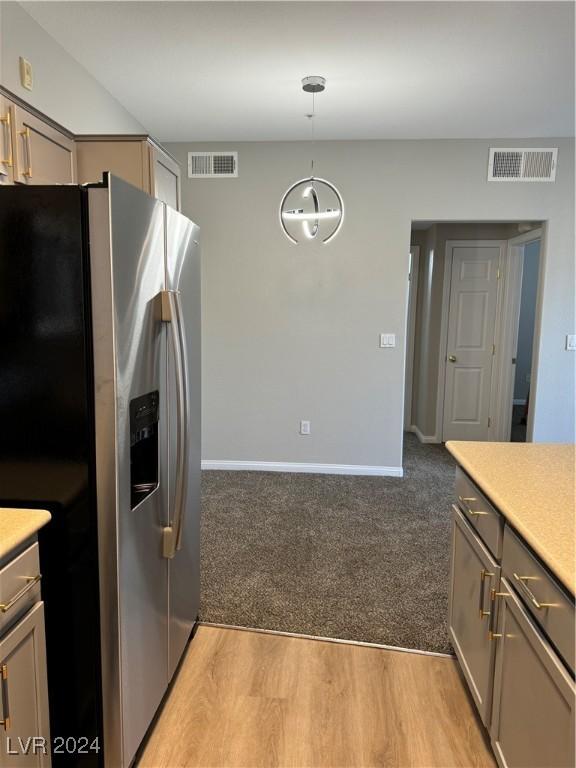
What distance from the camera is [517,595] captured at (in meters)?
1.45

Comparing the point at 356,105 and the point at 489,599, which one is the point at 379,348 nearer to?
the point at 356,105

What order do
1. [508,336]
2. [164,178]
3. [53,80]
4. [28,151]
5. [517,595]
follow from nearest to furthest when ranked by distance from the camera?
[517,595] < [28,151] < [53,80] < [164,178] < [508,336]

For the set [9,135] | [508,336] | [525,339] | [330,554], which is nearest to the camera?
[9,135]

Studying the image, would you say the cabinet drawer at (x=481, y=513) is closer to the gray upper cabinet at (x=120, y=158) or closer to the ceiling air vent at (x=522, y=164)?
the gray upper cabinet at (x=120, y=158)

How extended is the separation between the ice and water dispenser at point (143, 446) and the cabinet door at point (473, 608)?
1122mm

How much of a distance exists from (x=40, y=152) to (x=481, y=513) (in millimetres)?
2241

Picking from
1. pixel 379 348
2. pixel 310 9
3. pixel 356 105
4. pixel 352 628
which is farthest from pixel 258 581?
pixel 356 105

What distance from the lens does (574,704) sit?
107cm

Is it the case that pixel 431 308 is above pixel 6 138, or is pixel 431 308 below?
below

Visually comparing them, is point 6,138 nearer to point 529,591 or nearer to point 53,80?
point 53,80

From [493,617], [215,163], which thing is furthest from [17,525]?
[215,163]

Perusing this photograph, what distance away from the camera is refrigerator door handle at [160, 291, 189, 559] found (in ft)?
5.56

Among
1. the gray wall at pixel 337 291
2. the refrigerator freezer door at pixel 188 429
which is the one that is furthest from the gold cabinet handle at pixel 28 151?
the gray wall at pixel 337 291

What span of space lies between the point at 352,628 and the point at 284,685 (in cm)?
48
